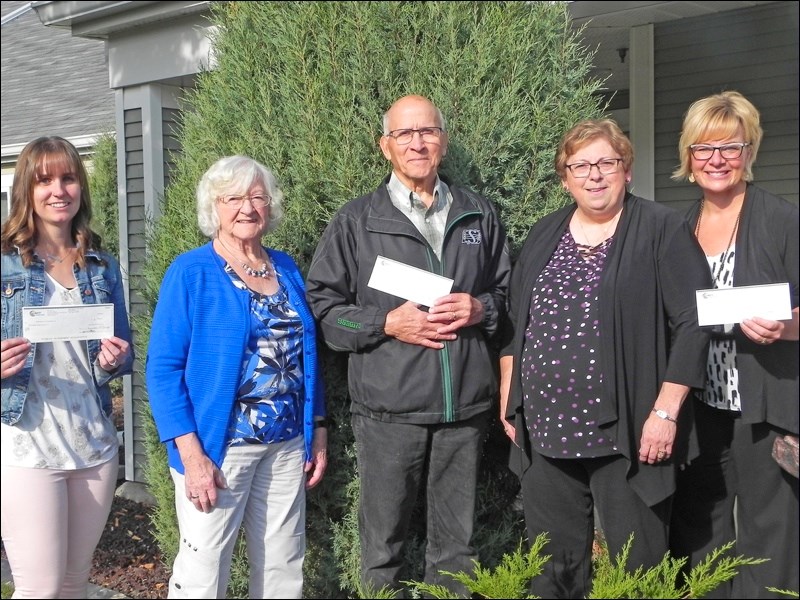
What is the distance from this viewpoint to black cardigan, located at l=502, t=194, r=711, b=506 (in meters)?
2.76

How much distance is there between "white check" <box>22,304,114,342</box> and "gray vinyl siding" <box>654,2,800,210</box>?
4127 mm

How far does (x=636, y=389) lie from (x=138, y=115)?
4.52m

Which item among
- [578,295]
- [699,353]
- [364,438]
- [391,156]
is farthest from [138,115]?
[699,353]

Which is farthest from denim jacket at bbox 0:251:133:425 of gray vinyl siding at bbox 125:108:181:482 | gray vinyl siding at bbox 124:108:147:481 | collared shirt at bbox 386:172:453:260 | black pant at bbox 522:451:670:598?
gray vinyl siding at bbox 124:108:147:481

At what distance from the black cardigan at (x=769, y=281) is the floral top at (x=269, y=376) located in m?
1.57

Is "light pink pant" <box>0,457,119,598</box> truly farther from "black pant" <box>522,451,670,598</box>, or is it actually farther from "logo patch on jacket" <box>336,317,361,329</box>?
"black pant" <box>522,451,670,598</box>

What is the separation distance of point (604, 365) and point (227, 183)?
146cm

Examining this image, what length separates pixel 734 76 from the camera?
19.1ft

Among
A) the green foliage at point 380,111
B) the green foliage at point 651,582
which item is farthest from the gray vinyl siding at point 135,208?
the green foliage at point 651,582

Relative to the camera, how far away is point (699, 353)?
8.97 ft

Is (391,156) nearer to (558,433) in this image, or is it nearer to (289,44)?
(289,44)

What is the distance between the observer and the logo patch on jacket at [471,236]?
3.15m

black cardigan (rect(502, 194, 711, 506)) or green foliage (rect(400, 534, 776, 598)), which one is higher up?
black cardigan (rect(502, 194, 711, 506))

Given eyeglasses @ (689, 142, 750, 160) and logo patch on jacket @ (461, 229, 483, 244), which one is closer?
eyeglasses @ (689, 142, 750, 160)
